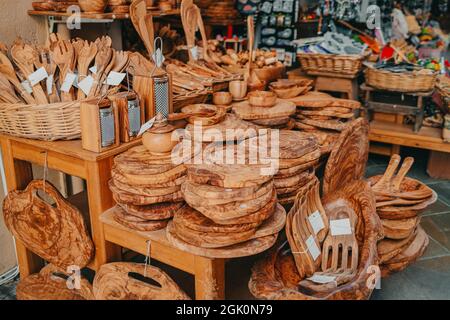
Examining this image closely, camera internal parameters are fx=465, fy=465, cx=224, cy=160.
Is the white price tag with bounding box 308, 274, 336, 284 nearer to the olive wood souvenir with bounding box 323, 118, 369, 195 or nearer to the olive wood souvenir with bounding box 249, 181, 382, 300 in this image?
the olive wood souvenir with bounding box 249, 181, 382, 300

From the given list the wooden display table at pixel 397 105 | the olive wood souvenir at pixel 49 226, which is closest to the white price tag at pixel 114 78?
the olive wood souvenir at pixel 49 226

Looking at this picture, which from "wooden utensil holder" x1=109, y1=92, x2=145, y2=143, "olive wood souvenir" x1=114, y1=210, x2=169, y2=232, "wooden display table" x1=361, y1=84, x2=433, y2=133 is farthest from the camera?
"wooden display table" x1=361, y1=84, x2=433, y2=133

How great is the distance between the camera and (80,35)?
115 inches

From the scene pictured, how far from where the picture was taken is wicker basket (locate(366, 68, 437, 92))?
3660 millimetres

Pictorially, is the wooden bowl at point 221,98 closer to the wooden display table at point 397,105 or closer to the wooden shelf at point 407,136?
the wooden display table at point 397,105

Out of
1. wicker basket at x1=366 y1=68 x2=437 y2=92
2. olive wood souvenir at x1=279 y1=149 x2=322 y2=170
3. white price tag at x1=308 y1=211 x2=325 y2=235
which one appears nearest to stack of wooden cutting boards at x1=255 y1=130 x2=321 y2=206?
olive wood souvenir at x1=279 y1=149 x2=322 y2=170

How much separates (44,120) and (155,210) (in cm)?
63

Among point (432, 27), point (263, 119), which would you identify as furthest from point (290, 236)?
point (432, 27)

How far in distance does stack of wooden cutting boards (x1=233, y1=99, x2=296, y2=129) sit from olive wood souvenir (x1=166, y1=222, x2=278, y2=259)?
2.78 ft

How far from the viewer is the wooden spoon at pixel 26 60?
2045 mm

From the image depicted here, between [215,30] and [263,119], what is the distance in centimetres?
288

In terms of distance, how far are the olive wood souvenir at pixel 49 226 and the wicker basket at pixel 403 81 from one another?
108 inches
